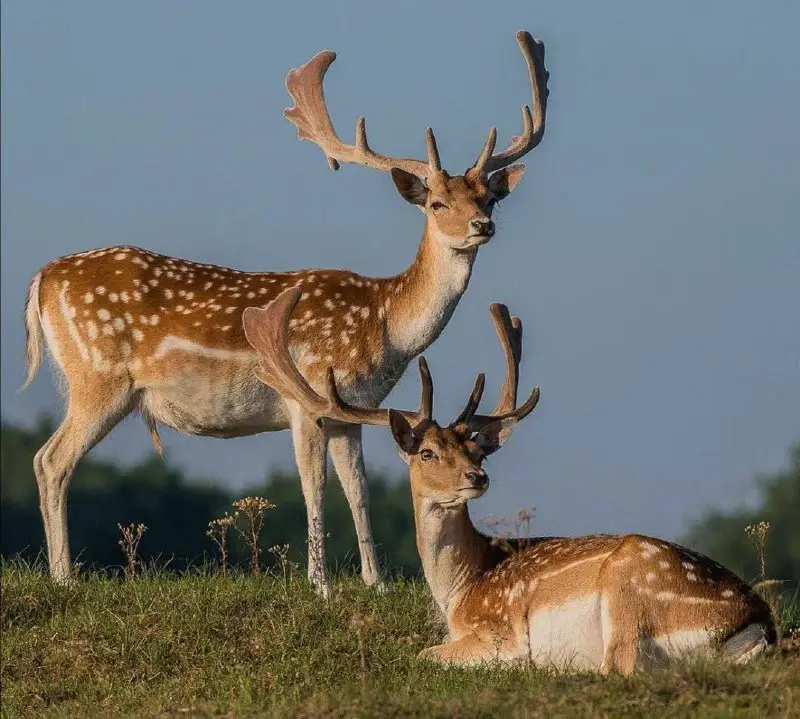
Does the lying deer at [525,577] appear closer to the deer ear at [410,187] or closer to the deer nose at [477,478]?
the deer nose at [477,478]

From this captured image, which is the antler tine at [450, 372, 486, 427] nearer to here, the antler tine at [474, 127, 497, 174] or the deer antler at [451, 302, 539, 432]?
the deer antler at [451, 302, 539, 432]

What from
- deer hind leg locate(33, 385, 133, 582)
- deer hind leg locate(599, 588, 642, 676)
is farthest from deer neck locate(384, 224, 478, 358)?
deer hind leg locate(599, 588, 642, 676)

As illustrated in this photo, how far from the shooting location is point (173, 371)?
34.6 feet

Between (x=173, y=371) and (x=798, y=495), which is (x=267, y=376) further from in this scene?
(x=798, y=495)

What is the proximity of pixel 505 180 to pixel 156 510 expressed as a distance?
35.1 metres

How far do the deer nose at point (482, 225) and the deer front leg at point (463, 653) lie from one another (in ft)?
8.22

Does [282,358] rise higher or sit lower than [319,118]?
lower

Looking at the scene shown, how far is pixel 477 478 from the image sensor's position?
8.23 m

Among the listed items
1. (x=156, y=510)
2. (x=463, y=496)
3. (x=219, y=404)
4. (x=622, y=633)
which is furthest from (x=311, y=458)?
(x=156, y=510)

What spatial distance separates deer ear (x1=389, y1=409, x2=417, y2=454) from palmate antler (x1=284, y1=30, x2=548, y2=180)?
7.87ft

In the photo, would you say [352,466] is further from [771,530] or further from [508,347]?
[771,530]

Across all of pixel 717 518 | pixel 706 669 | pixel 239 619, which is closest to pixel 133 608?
pixel 239 619

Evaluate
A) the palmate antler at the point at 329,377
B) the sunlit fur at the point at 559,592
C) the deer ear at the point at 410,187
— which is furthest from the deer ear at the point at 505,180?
the sunlit fur at the point at 559,592

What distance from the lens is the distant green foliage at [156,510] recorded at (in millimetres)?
40812
